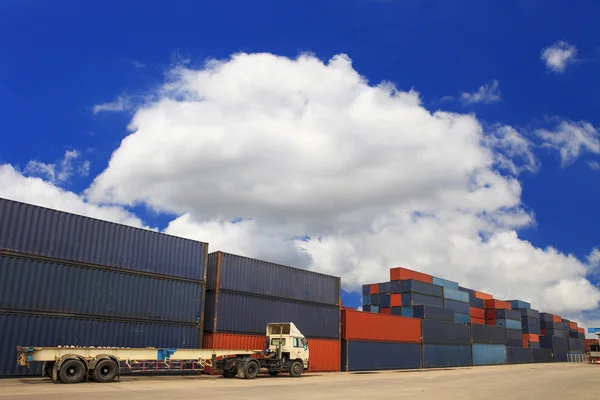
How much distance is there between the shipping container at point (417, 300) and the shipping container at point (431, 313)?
4.68 ft

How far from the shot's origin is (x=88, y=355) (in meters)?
23.3

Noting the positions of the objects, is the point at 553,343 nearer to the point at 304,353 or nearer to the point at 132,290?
the point at 304,353

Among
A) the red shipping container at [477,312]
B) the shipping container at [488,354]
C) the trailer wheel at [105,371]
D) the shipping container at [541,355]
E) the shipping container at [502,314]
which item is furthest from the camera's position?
the red shipping container at [477,312]

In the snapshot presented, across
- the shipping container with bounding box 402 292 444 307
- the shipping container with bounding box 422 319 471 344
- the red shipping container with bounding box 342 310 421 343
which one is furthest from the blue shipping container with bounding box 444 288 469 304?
the red shipping container with bounding box 342 310 421 343

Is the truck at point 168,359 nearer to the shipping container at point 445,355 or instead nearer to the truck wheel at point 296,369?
the truck wheel at point 296,369

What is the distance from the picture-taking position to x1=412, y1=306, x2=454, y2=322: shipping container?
6600cm

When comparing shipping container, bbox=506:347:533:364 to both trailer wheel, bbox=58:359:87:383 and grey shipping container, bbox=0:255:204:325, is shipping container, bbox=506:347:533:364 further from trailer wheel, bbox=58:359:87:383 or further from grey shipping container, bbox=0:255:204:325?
trailer wheel, bbox=58:359:87:383

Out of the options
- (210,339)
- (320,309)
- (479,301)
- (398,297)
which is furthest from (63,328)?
(479,301)

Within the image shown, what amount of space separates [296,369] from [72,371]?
48.1 feet

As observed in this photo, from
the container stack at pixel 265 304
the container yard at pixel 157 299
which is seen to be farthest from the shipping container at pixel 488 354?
the container stack at pixel 265 304

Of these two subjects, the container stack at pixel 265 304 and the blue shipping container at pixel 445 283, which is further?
the blue shipping container at pixel 445 283

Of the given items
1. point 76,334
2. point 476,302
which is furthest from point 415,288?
point 76,334

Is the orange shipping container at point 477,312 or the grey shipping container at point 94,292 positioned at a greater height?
the orange shipping container at point 477,312

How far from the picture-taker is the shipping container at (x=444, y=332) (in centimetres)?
5572
